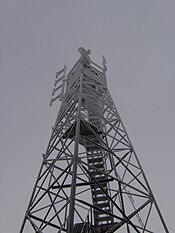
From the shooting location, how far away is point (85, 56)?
1487cm

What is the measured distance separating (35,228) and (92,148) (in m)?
4.93

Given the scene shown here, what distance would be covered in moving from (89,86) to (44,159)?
13.8 ft

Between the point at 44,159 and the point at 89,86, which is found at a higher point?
the point at 89,86

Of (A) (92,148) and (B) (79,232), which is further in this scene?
(A) (92,148)

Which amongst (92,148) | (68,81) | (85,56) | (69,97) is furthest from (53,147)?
(85,56)

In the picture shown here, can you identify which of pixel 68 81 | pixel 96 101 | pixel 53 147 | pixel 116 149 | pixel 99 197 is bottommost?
pixel 99 197

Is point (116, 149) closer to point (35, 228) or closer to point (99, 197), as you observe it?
point (99, 197)

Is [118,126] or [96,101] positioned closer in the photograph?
[118,126]

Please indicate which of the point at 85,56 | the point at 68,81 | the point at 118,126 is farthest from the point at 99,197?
the point at 85,56

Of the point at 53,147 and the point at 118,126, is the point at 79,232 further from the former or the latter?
the point at 118,126

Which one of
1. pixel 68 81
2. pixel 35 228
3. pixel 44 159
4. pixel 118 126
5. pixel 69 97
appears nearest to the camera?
pixel 35 228

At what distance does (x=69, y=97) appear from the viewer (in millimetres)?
12039

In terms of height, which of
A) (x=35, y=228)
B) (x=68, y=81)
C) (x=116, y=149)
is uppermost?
(x=68, y=81)

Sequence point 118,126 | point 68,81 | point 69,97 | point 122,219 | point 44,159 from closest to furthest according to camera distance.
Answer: point 122,219
point 44,159
point 118,126
point 69,97
point 68,81
